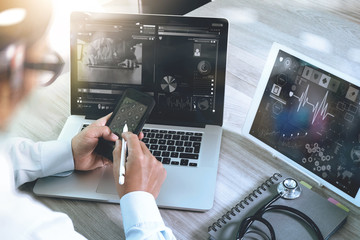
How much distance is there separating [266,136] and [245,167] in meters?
0.10

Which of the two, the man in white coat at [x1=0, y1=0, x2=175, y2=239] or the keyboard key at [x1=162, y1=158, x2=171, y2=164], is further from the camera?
the keyboard key at [x1=162, y1=158, x2=171, y2=164]

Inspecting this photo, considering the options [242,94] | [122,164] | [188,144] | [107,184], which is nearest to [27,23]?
[122,164]

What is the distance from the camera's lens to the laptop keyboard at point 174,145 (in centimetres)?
125

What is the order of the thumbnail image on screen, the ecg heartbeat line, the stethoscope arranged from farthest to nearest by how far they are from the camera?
the thumbnail image on screen, the ecg heartbeat line, the stethoscope

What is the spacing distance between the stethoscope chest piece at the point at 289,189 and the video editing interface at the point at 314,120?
0.07 meters

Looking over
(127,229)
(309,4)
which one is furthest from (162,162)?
(309,4)

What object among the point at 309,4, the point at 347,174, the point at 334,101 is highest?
the point at 309,4

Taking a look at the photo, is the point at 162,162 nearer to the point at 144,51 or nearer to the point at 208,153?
the point at 208,153

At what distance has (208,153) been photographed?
1.26 meters

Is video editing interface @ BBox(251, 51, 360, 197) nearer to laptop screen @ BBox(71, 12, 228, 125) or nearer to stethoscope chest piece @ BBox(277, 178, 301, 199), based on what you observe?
stethoscope chest piece @ BBox(277, 178, 301, 199)

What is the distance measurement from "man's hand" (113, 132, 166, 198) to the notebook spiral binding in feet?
0.52

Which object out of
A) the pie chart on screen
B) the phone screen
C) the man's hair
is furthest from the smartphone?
the man's hair

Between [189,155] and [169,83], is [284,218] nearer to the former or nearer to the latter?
[189,155]

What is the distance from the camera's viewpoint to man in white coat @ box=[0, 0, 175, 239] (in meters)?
0.49
